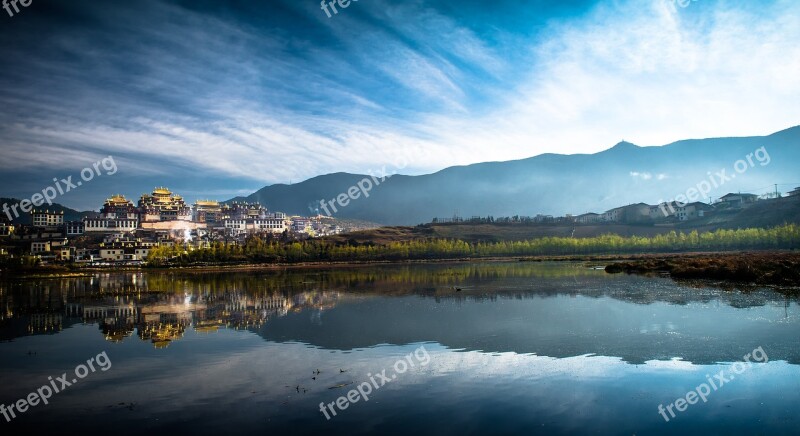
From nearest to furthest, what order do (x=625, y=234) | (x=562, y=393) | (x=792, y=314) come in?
(x=562, y=393), (x=792, y=314), (x=625, y=234)

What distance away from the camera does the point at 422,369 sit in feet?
55.2

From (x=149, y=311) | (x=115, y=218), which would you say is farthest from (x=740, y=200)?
(x=115, y=218)

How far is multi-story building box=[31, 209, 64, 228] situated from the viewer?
176 meters

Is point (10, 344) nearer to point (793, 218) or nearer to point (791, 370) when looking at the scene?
point (791, 370)

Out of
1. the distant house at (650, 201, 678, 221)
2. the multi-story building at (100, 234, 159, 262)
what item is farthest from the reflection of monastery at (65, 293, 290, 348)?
the distant house at (650, 201, 678, 221)

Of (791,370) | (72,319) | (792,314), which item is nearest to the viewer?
(791,370)

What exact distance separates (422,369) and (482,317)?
38.0 ft

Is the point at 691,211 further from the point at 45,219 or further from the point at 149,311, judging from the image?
the point at 45,219

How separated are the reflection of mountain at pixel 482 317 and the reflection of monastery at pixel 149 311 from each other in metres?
0.10

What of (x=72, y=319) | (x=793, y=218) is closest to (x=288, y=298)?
(x=72, y=319)

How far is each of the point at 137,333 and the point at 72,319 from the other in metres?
9.52

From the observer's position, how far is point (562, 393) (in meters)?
13.5

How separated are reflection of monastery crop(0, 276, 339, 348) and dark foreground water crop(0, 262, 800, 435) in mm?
333

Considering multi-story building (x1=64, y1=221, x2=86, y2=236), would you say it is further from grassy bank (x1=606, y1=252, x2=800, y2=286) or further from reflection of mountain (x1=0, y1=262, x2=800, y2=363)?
grassy bank (x1=606, y1=252, x2=800, y2=286)
